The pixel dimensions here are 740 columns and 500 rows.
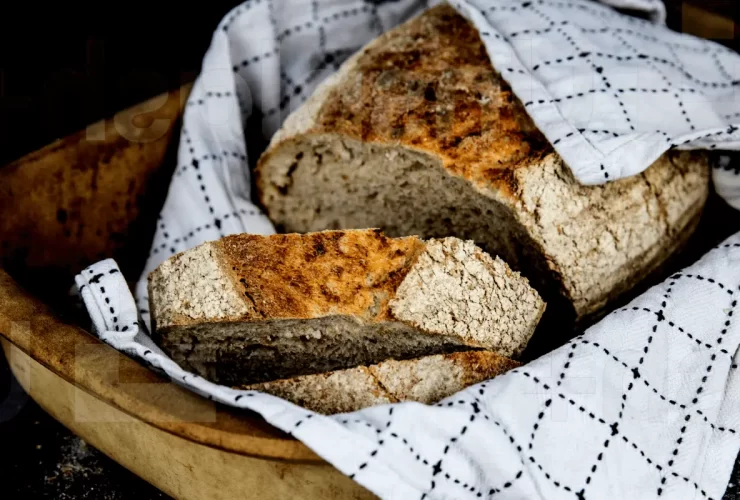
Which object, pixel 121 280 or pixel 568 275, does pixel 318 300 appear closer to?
pixel 121 280

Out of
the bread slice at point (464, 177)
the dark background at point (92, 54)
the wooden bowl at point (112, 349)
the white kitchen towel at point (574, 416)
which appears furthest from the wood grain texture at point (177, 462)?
the bread slice at point (464, 177)

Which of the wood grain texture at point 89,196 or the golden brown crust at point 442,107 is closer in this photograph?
the golden brown crust at point 442,107

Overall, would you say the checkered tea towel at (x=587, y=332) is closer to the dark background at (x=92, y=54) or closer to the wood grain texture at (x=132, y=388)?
the wood grain texture at (x=132, y=388)

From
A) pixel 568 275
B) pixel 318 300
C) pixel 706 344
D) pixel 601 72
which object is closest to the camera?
pixel 318 300

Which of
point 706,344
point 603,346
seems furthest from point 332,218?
point 706,344

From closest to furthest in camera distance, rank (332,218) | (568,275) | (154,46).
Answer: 1. (568,275)
2. (332,218)
3. (154,46)

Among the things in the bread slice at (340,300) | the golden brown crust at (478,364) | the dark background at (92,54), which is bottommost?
the golden brown crust at (478,364)

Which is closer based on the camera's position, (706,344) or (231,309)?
(231,309)

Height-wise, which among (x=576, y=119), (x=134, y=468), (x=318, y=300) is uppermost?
(x=576, y=119)
